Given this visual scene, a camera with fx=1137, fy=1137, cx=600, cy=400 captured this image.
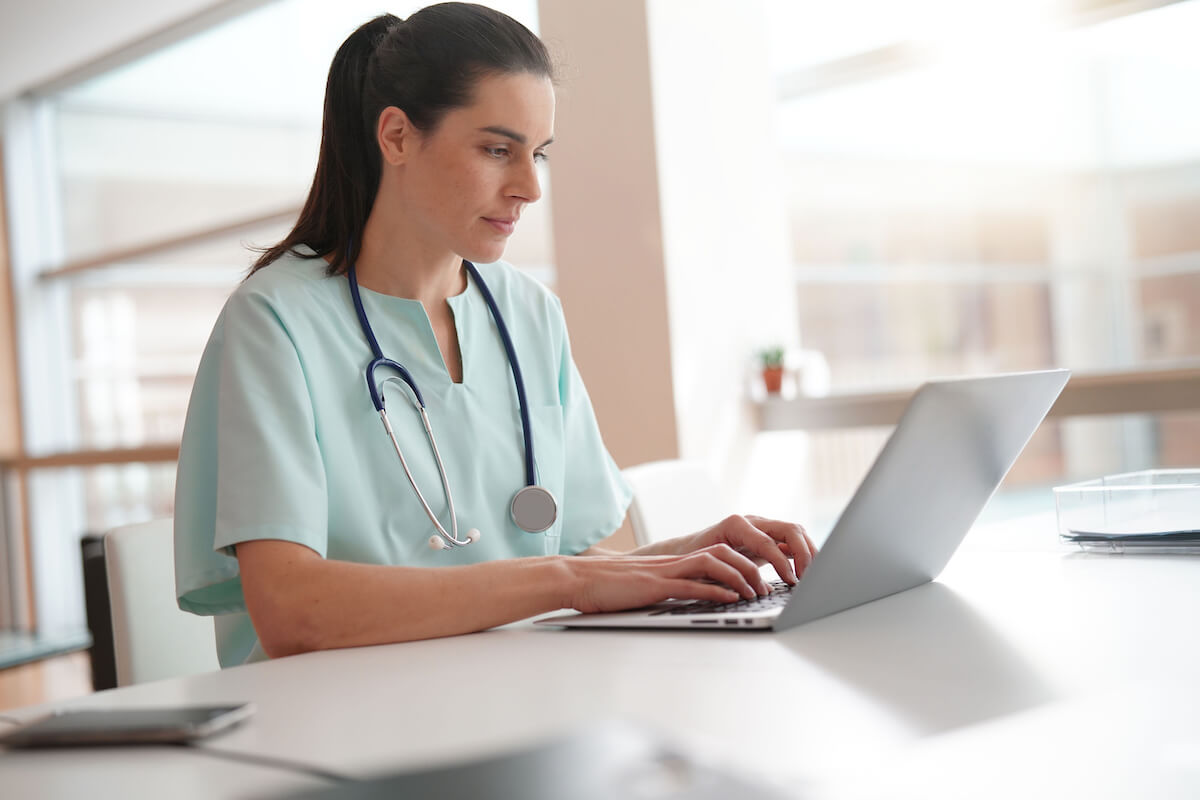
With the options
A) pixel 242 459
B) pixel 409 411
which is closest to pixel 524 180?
pixel 409 411

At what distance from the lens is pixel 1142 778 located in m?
0.47

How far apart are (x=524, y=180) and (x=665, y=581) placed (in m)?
0.51

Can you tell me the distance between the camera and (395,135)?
4.05 feet

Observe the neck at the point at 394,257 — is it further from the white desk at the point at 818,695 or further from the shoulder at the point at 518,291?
the white desk at the point at 818,695

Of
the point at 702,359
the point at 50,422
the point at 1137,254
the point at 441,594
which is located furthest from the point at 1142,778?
the point at 1137,254

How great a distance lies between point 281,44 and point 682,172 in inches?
86.9

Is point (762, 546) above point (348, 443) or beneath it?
beneath

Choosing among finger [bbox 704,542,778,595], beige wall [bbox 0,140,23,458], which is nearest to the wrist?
finger [bbox 704,542,778,595]

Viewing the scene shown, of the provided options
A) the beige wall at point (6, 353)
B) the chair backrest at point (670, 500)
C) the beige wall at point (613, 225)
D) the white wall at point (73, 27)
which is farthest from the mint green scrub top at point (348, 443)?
the beige wall at point (6, 353)

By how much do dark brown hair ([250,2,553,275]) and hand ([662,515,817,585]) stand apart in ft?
1.68

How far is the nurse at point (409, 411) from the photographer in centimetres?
93

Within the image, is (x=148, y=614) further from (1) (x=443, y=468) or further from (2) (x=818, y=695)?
(2) (x=818, y=695)

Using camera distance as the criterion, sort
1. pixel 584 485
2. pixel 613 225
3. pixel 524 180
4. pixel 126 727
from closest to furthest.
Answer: pixel 126 727, pixel 524 180, pixel 584 485, pixel 613 225

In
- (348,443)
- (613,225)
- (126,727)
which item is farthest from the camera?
(613,225)
